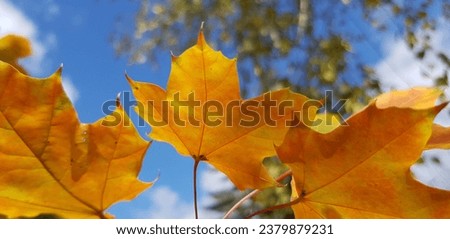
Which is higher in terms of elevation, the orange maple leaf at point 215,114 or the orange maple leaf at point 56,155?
the orange maple leaf at point 215,114

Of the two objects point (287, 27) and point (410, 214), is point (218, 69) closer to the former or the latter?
point (410, 214)

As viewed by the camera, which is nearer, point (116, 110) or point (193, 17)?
point (116, 110)

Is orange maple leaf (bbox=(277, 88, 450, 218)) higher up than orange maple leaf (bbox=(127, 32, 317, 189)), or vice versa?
orange maple leaf (bbox=(127, 32, 317, 189))

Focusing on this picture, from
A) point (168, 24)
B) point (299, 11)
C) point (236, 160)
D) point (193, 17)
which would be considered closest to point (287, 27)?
point (299, 11)

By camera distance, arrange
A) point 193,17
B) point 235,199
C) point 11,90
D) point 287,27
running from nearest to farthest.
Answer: point 11,90
point 235,199
point 287,27
point 193,17
